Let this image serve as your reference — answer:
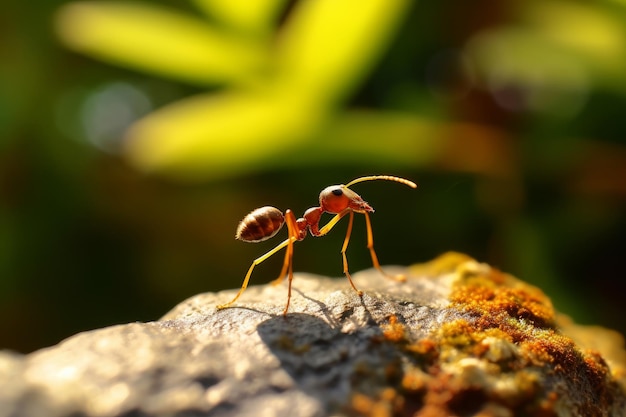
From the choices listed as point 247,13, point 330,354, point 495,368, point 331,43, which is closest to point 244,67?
point 247,13

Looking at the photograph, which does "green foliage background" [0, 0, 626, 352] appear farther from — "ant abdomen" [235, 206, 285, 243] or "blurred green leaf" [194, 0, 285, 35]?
"ant abdomen" [235, 206, 285, 243]

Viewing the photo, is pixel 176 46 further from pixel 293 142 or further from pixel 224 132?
pixel 293 142

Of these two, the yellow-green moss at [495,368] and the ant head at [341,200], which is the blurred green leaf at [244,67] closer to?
the ant head at [341,200]

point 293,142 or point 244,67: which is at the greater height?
point 244,67

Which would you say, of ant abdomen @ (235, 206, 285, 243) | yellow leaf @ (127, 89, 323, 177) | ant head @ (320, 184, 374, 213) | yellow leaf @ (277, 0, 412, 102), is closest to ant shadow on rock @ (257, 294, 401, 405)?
ant abdomen @ (235, 206, 285, 243)

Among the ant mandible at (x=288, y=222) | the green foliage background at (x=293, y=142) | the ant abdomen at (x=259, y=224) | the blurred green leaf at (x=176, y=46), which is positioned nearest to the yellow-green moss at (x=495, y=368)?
the ant mandible at (x=288, y=222)

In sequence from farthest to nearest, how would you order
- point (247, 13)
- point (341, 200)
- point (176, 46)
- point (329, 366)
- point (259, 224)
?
point (176, 46) → point (247, 13) → point (341, 200) → point (259, 224) → point (329, 366)
